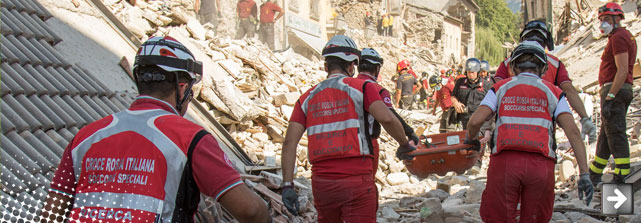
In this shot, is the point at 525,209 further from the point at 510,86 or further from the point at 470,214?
the point at 470,214

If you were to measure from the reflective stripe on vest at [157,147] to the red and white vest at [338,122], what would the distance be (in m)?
1.91

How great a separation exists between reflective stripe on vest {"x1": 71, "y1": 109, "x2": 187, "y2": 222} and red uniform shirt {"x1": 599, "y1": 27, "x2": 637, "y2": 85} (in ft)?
19.0

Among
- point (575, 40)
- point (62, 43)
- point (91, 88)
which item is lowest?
point (91, 88)

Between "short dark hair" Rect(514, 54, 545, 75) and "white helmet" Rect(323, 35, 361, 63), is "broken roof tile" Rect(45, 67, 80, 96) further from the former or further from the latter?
"short dark hair" Rect(514, 54, 545, 75)

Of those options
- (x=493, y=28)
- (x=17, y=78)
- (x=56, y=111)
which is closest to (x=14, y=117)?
(x=56, y=111)

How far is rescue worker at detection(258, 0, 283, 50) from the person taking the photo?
26141mm

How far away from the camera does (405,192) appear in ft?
31.2

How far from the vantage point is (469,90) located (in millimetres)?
9586

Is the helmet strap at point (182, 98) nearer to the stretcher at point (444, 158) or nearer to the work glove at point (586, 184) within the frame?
the work glove at point (586, 184)

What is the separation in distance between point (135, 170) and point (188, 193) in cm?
23

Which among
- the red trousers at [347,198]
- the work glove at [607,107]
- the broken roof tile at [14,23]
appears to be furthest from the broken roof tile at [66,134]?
the work glove at [607,107]

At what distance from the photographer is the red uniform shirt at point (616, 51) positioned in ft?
20.8

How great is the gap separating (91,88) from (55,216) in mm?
4275

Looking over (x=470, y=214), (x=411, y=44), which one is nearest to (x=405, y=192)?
(x=470, y=214)
